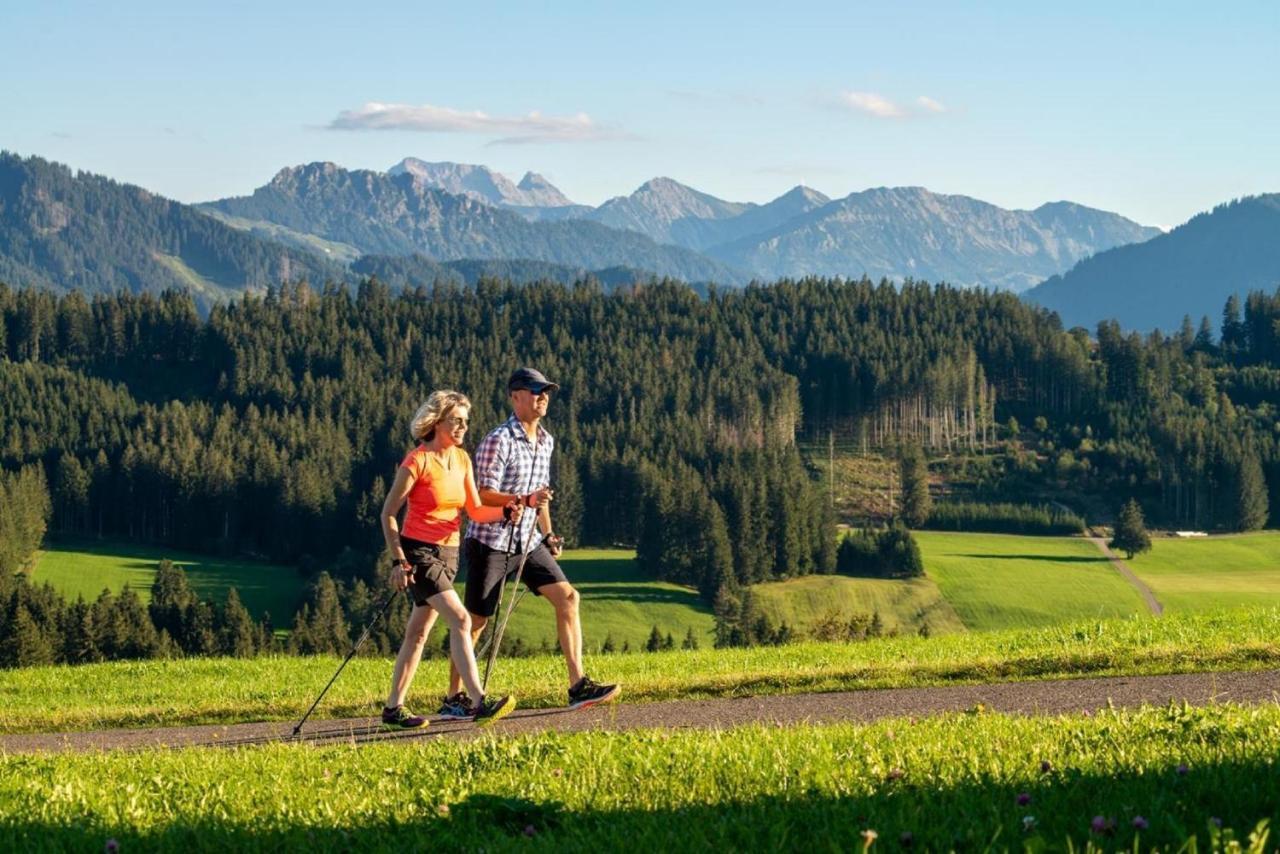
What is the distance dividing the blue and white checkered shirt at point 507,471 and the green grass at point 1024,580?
106m

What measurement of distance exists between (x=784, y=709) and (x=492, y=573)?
10.6ft

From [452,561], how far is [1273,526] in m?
185

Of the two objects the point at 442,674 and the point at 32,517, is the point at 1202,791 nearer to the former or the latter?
the point at 442,674

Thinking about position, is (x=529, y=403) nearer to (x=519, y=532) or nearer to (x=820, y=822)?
(x=519, y=532)

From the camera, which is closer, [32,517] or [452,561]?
[452,561]

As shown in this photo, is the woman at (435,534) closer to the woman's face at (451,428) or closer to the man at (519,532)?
the woman's face at (451,428)

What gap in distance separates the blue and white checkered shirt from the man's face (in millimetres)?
165

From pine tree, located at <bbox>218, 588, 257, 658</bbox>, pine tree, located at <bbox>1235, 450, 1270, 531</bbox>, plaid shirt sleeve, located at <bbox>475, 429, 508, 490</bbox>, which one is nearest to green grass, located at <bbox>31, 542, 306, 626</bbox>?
pine tree, located at <bbox>218, 588, 257, 658</bbox>

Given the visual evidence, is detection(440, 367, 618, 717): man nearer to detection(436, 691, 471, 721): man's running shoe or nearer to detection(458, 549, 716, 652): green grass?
detection(436, 691, 471, 721): man's running shoe

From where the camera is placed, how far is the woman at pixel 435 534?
13.9 m

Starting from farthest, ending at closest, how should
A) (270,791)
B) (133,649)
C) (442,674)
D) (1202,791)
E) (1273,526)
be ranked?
(1273,526), (133,649), (442,674), (270,791), (1202,791)

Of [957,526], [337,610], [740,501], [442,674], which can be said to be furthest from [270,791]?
[957,526]

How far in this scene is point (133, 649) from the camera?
7219 cm

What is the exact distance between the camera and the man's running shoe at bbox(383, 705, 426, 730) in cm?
1383
